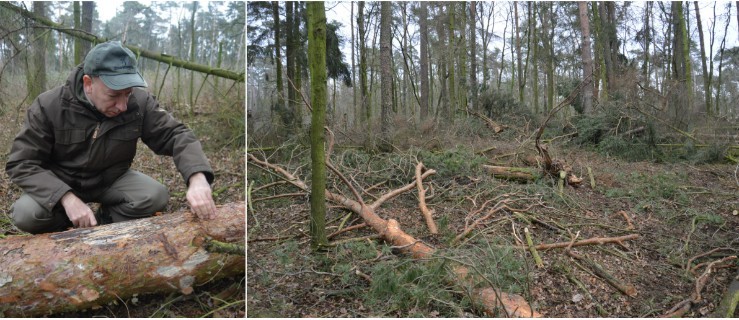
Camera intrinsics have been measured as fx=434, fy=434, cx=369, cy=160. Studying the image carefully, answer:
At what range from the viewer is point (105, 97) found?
4.94 ft

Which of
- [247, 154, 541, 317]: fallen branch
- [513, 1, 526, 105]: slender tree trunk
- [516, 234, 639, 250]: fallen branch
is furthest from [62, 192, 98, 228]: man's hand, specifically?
[513, 1, 526, 105]: slender tree trunk

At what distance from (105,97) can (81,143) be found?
195 millimetres

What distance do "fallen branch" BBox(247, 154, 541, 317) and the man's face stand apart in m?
0.58

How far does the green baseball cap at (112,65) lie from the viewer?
1.45m

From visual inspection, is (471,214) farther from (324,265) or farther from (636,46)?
(636,46)

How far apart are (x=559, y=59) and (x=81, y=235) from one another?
4342mm

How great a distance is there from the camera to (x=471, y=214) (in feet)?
10.0

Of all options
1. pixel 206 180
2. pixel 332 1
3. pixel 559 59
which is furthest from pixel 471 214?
pixel 559 59

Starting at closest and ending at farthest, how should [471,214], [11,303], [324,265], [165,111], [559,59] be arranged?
[11,303] < [165,111] < [324,265] < [471,214] < [559,59]

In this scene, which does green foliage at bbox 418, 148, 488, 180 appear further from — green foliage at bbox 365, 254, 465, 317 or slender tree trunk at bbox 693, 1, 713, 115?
slender tree trunk at bbox 693, 1, 713, 115

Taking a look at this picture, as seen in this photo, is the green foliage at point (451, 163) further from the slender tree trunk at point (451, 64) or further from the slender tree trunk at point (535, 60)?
the slender tree trunk at point (535, 60)

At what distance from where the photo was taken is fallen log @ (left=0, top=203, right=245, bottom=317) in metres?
1.25

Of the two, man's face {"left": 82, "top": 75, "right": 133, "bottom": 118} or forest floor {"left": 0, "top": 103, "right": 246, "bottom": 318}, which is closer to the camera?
forest floor {"left": 0, "top": 103, "right": 246, "bottom": 318}

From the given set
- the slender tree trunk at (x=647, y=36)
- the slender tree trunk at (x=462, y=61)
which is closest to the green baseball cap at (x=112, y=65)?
the slender tree trunk at (x=462, y=61)
